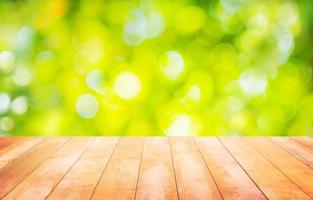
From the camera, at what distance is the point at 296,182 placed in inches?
72.6

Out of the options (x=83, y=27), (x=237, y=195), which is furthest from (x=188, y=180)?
(x=83, y=27)

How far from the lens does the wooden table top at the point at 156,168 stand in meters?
1.71

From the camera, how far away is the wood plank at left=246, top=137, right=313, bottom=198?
72.6 inches

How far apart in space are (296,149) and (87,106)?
1.29m

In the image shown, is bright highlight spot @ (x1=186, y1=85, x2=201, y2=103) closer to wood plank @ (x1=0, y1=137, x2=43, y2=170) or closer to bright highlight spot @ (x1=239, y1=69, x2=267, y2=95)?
bright highlight spot @ (x1=239, y1=69, x2=267, y2=95)

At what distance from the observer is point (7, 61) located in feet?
9.09

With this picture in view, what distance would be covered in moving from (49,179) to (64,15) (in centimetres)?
123

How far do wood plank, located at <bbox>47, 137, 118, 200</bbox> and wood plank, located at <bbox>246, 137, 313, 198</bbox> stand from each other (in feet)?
2.75

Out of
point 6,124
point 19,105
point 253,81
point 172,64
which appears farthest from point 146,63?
point 6,124

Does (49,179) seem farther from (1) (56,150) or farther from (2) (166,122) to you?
(2) (166,122)

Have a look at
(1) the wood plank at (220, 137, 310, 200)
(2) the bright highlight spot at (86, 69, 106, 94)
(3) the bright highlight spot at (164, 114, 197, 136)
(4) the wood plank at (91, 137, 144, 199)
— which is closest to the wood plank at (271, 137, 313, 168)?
(1) the wood plank at (220, 137, 310, 200)

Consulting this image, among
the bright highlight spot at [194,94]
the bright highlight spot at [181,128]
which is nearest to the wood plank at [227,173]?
the bright highlight spot at [181,128]

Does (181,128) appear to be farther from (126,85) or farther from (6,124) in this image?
(6,124)

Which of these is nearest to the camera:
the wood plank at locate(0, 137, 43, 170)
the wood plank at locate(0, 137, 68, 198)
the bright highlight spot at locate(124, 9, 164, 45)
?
the wood plank at locate(0, 137, 68, 198)
